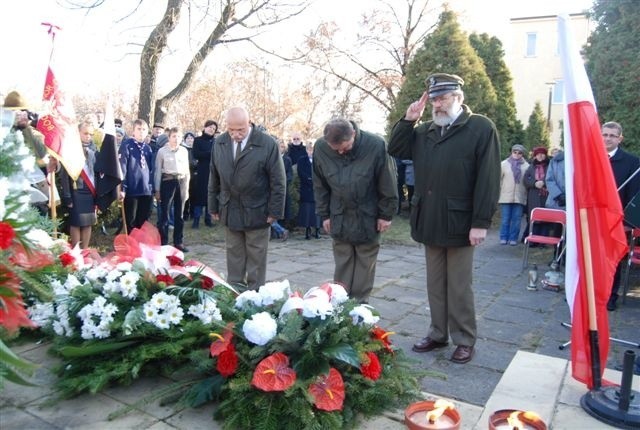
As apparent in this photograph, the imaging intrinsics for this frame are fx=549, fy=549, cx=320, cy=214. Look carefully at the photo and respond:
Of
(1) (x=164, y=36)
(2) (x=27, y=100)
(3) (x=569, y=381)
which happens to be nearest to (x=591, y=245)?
(3) (x=569, y=381)

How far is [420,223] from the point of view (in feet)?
12.8

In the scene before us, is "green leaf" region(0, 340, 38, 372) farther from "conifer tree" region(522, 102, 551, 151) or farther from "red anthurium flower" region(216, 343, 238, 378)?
"conifer tree" region(522, 102, 551, 151)

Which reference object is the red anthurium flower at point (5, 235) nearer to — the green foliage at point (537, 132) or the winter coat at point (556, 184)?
the winter coat at point (556, 184)

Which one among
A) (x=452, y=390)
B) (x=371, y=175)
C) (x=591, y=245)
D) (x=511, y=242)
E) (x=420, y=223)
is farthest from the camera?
(x=511, y=242)

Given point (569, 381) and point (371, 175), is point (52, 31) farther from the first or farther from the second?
point (569, 381)

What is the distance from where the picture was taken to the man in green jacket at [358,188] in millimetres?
4348

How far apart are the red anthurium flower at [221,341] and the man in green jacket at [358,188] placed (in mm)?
2041

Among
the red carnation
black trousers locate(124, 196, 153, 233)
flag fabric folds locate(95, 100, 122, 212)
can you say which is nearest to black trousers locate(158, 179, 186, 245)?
black trousers locate(124, 196, 153, 233)

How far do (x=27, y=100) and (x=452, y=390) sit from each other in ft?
18.2

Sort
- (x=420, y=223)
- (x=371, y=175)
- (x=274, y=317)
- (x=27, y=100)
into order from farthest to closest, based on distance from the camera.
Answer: (x=27, y=100) < (x=371, y=175) < (x=420, y=223) < (x=274, y=317)

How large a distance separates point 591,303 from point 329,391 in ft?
4.80

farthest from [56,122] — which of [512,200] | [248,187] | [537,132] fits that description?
[537,132]

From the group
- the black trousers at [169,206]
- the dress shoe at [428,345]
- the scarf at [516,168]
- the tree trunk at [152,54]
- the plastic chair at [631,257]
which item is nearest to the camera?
the dress shoe at [428,345]

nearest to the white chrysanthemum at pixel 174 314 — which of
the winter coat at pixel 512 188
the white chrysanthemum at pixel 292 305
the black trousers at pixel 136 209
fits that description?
the white chrysanthemum at pixel 292 305
